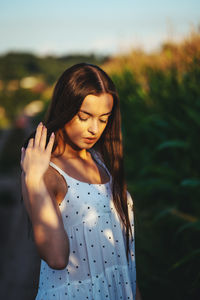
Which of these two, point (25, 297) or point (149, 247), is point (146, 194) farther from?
point (25, 297)

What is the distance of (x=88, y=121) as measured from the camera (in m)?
1.16

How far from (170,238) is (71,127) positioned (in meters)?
1.58

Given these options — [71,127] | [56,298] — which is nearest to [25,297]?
[56,298]

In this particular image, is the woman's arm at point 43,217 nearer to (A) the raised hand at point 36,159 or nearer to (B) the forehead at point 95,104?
(A) the raised hand at point 36,159

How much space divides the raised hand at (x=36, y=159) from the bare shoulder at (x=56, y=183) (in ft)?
0.32

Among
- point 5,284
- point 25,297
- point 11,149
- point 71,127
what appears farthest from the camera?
point 11,149

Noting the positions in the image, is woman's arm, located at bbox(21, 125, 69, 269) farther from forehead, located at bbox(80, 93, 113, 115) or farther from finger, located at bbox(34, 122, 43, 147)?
forehead, located at bbox(80, 93, 113, 115)

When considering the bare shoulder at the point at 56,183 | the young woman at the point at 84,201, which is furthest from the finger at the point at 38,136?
the bare shoulder at the point at 56,183

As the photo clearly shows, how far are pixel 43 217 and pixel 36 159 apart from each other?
187 mm

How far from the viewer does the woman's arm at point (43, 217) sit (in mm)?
872

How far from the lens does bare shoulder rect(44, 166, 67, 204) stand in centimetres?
104

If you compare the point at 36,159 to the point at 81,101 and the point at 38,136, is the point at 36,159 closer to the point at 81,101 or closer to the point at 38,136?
the point at 38,136

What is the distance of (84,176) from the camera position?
4.07ft

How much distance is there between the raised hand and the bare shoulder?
3.8 inches
